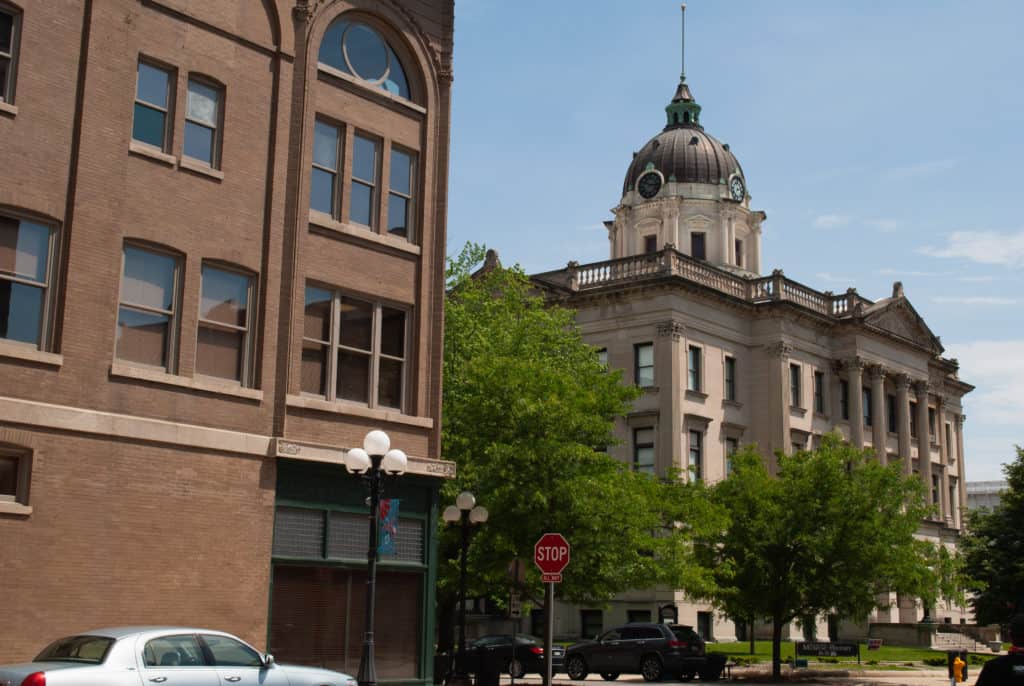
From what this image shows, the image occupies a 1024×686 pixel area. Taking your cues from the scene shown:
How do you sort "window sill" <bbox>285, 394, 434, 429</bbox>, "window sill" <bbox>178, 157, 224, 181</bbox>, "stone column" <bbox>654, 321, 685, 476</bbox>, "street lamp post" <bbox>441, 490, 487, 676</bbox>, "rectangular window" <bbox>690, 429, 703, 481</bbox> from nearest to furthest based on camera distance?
"window sill" <bbox>178, 157, 224, 181</bbox>, "window sill" <bbox>285, 394, 434, 429</bbox>, "street lamp post" <bbox>441, 490, 487, 676</bbox>, "stone column" <bbox>654, 321, 685, 476</bbox>, "rectangular window" <bbox>690, 429, 703, 481</bbox>

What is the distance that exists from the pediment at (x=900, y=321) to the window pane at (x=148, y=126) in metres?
50.6

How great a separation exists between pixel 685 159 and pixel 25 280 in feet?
188

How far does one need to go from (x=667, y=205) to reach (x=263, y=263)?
51.4 m

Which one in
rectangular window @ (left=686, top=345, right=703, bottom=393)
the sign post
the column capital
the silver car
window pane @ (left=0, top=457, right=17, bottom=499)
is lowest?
the silver car

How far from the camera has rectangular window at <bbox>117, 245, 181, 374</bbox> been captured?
19469mm

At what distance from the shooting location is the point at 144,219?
1969 cm

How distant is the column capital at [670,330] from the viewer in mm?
55250

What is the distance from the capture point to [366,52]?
24.3m

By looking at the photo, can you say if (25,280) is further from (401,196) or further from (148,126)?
(401,196)

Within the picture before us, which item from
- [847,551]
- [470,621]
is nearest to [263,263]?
[847,551]

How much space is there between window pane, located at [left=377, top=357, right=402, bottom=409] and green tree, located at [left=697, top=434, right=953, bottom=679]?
51.8 ft

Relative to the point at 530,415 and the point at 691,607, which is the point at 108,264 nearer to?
the point at 530,415

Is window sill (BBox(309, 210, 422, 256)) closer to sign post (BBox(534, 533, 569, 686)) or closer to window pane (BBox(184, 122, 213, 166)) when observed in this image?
window pane (BBox(184, 122, 213, 166))

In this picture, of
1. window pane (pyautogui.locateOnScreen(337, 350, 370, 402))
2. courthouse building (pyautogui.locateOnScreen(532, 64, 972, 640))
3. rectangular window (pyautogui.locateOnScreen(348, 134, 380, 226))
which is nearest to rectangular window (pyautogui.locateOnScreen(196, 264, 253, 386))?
window pane (pyautogui.locateOnScreen(337, 350, 370, 402))
